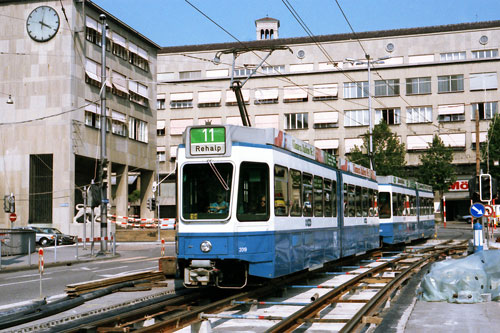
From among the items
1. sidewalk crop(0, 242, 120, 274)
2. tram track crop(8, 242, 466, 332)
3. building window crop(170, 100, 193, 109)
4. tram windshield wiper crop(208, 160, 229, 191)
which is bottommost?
sidewalk crop(0, 242, 120, 274)

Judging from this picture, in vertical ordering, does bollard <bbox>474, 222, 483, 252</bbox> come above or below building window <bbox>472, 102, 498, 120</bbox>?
below

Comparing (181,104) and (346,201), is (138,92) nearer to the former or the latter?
(181,104)

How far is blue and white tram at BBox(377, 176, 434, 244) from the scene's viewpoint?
25406 millimetres

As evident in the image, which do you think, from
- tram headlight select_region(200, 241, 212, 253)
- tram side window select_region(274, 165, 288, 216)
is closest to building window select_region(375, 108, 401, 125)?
tram side window select_region(274, 165, 288, 216)

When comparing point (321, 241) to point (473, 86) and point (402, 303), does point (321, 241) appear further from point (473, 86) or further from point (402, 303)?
point (473, 86)

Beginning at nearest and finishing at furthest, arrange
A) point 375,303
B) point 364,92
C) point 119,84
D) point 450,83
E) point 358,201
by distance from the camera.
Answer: point 375,303 < point 358,201 < point 119,84 < point 450,83 < point 364,92

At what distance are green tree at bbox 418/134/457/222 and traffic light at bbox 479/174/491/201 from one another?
144 ft

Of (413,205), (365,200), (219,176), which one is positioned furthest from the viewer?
(413,205)

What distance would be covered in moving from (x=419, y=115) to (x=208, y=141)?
57.2m

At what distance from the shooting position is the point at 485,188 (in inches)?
661

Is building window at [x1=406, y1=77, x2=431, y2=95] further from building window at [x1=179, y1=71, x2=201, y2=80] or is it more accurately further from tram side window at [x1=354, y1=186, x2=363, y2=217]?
tram side window at [x1=354, y1=186, x2=363, y2=217]

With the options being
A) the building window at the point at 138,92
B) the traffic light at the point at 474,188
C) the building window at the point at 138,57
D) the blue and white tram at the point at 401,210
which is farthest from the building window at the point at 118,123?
the traffic light at the point at 474,188

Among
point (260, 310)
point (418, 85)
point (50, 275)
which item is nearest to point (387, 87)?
point (418, 85)

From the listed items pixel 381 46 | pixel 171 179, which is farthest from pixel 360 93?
pixel 171 179
